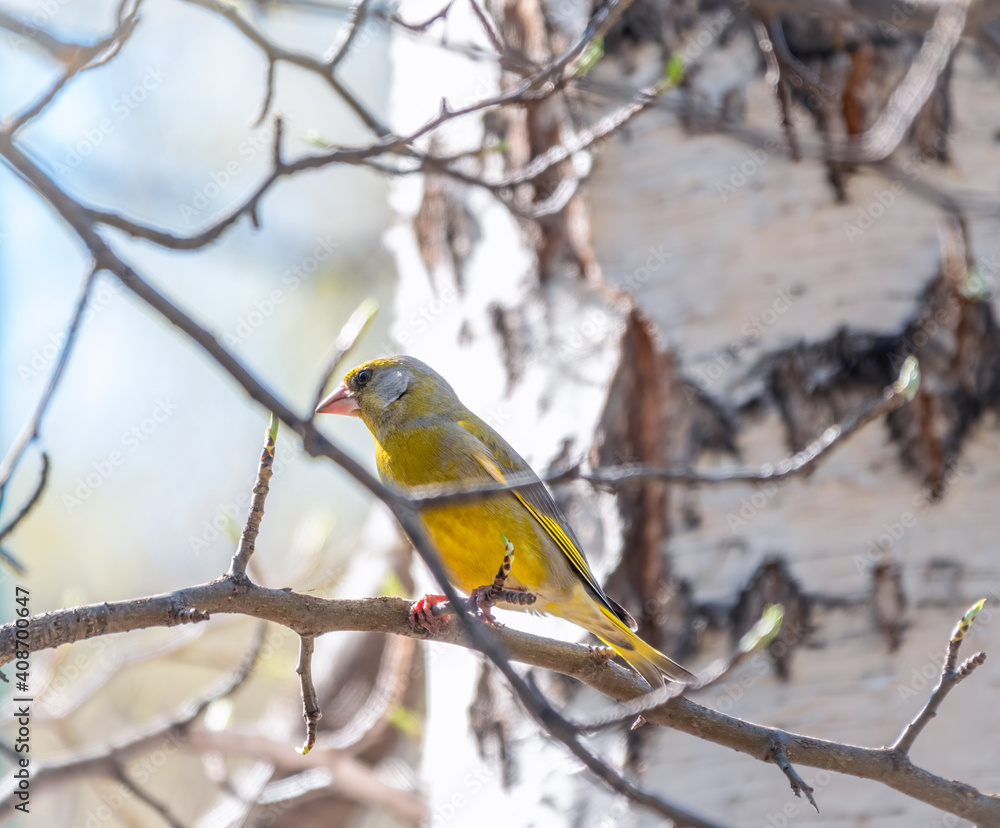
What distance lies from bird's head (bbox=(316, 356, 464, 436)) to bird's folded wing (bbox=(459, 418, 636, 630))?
21cm

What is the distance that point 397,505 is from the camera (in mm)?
1310

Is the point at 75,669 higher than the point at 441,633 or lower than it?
higher

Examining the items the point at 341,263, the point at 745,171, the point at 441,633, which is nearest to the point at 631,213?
the point at 745,171

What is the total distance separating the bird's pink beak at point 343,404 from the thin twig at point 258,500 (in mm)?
2141

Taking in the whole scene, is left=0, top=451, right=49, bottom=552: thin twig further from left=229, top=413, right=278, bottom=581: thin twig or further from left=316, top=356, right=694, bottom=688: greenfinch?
left=316, top=356, right=694, bottom=688: greenfinch

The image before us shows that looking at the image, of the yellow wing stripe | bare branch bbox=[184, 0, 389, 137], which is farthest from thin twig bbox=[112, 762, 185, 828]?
bare branch bbox=[184, 0, 389, 137]

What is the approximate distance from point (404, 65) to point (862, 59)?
2.04m

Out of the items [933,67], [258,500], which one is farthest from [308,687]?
[933,67]

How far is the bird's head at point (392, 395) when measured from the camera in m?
3.76

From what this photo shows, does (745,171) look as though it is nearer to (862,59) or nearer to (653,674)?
(862,59)

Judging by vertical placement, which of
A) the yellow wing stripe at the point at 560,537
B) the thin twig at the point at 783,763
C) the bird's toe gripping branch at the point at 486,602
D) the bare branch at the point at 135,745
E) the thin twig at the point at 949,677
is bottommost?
the thin twig at the point at 783,763

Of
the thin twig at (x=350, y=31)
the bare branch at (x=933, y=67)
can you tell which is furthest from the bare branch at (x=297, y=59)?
the bare branch at (x=933, y=67)

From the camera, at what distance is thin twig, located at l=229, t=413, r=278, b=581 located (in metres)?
1.77

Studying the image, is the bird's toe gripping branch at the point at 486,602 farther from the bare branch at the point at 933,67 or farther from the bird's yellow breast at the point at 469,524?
the bare branch at the point at 933,67
